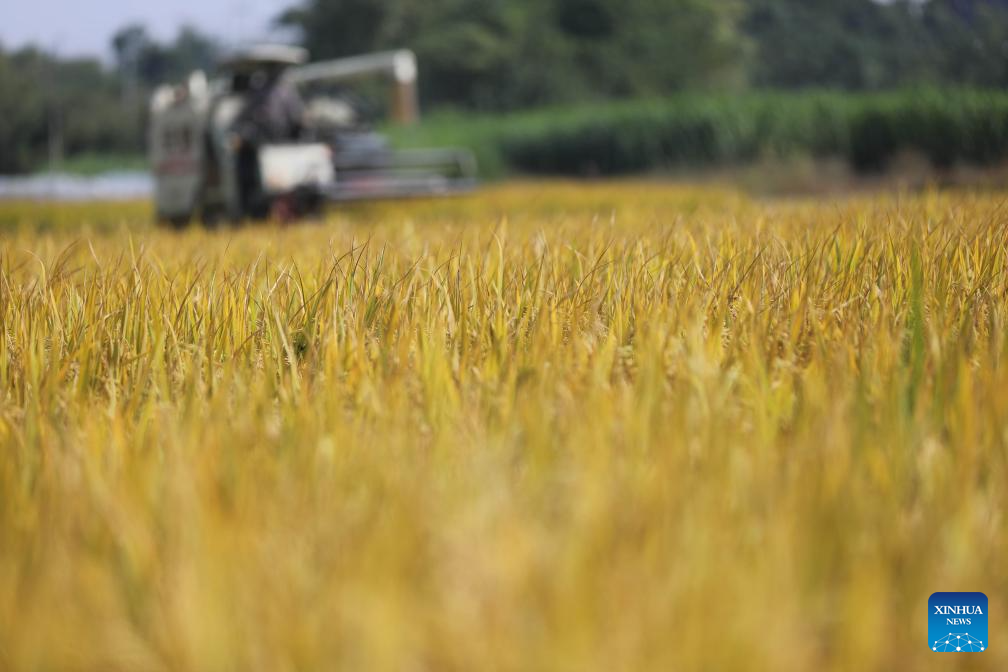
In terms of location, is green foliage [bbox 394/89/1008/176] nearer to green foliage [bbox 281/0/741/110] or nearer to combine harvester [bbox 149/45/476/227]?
combine harvester [bbox 149/45/476/227]

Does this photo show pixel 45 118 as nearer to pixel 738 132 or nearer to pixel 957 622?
pixel 738 132

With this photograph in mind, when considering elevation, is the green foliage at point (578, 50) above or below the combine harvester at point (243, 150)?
above

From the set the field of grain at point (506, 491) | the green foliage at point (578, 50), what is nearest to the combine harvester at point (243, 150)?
the field of grain at point (506, 491)

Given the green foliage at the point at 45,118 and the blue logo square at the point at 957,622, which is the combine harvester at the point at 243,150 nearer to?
the blue logo square at the point at 957,622

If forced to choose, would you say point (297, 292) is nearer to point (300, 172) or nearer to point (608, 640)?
point (608, 640)

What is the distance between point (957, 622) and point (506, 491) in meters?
0.45

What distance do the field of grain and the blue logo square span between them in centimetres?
1

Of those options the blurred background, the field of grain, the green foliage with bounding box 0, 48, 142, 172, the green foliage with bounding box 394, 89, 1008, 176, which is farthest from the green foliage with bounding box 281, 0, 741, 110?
the field of grain

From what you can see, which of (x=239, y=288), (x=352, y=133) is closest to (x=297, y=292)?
(x=239, y=288)

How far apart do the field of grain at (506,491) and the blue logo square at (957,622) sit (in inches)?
0.6

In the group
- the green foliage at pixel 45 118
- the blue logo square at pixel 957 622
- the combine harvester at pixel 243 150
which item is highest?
the green foliage at pixel 45 118

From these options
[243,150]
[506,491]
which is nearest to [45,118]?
[243,150]

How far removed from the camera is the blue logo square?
0.91 m

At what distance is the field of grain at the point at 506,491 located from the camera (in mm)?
833
